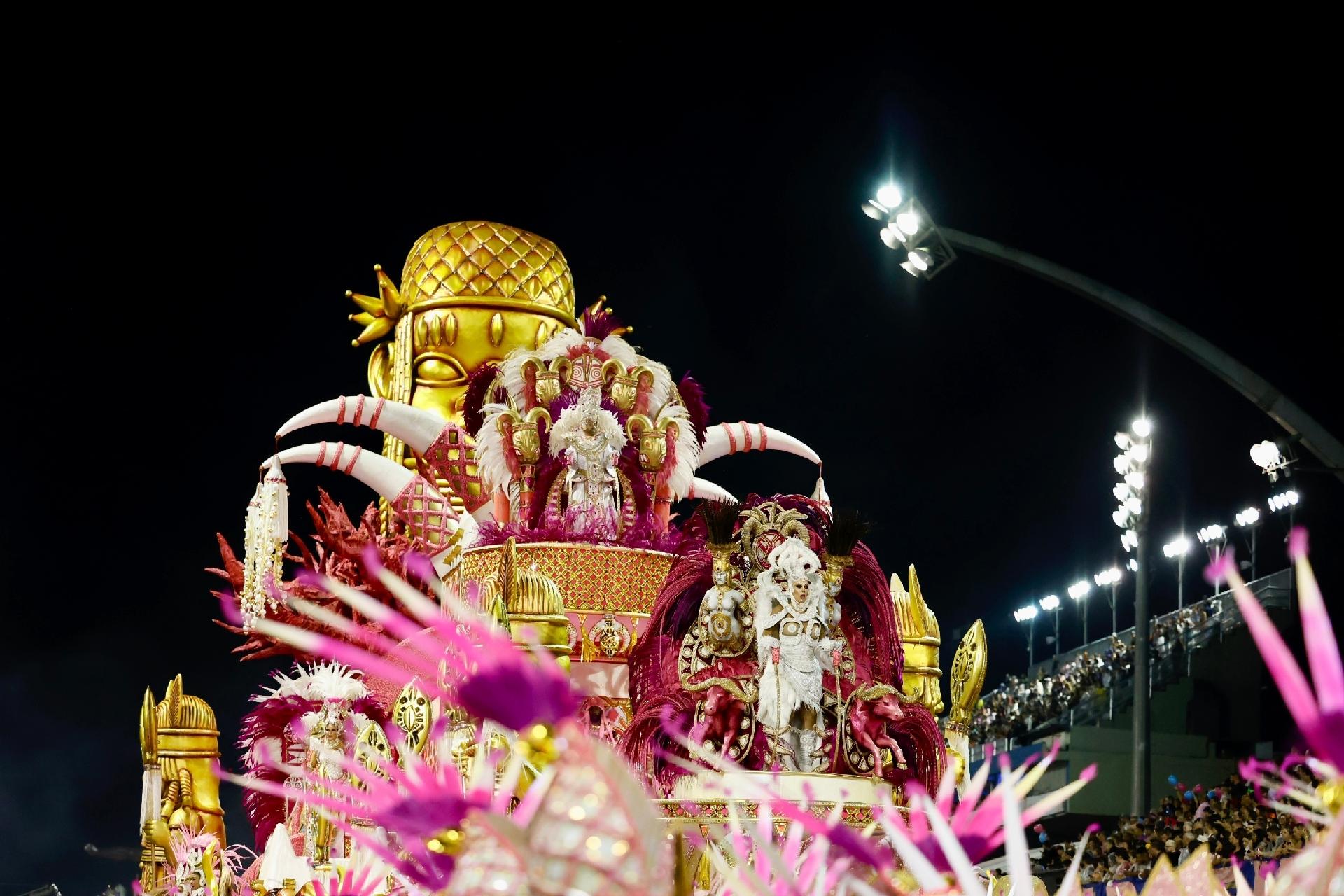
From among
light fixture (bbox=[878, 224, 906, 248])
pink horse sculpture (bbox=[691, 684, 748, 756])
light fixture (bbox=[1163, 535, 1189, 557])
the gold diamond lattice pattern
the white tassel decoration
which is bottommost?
pink horse sculpture (bbox=[691, 684, 748, 756])

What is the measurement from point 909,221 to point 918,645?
2.42 meters

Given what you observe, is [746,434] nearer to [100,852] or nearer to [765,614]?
[765,614]

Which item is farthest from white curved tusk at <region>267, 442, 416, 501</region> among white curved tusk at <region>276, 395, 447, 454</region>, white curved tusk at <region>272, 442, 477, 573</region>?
white curved tusk at <region>276, 395, 447, 454</region>

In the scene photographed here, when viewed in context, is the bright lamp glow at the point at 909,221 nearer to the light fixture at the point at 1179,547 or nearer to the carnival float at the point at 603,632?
the carnival float at the point at 603,632

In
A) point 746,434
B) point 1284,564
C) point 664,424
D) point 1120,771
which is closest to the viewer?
point 664,424

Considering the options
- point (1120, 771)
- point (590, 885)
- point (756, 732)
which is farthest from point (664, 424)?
point (1120, 771)

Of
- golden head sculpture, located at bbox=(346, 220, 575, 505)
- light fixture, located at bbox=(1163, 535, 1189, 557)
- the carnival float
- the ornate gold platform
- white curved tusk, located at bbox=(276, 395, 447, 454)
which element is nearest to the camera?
the ornate gold platform

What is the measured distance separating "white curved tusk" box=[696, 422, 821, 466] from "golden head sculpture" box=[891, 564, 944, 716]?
2996mm

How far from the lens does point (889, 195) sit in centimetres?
923

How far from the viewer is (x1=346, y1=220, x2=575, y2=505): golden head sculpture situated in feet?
47.2

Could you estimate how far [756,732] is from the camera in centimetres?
731

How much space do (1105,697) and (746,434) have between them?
39.2 feet

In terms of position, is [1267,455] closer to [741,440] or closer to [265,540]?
[741,440]

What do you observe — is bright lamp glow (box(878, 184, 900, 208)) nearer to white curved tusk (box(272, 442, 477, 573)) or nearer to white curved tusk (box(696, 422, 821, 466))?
white curved tusk (box(696, 422, 821, 466))
